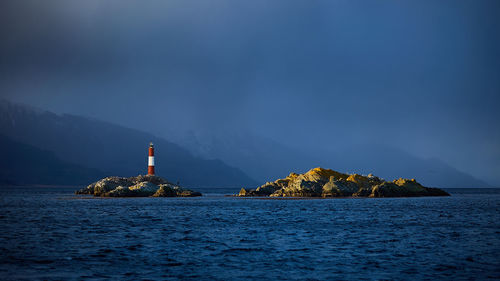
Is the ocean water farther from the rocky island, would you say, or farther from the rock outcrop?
the rock outcrop

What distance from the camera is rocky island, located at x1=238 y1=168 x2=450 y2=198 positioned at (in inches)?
4387

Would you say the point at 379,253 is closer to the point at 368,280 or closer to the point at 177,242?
the point at 368,280

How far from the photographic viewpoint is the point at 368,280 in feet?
67.3

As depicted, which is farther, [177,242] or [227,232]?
[227,232]

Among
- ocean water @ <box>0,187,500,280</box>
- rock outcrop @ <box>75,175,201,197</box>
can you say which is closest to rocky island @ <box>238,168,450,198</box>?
rock outcrop @ <box>75,175,201,197</box>

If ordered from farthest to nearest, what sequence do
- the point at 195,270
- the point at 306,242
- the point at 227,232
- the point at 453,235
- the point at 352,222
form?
1. the point at 352,222
2. the point at 227,232
3. the point at 453,235
4. the point at 306,242
5. the point at 195,270

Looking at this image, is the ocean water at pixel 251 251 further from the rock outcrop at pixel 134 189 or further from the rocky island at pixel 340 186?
the rock outcrop at pixel 134 189

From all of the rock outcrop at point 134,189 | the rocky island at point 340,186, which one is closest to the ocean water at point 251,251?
the rocky island at point 340,186

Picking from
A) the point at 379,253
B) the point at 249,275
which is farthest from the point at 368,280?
the point at 379,253

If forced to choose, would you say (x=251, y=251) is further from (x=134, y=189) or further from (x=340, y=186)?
(x=134, y=189)

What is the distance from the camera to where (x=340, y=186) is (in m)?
112

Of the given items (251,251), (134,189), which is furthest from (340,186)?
(251,251)

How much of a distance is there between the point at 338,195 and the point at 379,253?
85018mm

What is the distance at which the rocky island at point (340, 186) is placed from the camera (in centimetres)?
11144
